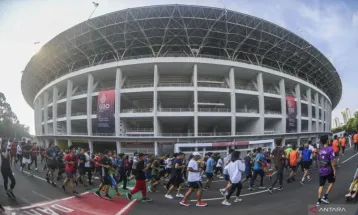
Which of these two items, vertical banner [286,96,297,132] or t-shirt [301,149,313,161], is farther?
vertical banner [286,96,297,132]

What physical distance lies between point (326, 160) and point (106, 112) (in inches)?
887

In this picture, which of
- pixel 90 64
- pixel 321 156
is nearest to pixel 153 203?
pixel 321 156

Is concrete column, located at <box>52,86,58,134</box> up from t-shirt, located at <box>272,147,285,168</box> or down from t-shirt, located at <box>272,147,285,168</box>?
up

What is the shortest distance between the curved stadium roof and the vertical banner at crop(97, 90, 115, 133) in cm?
512

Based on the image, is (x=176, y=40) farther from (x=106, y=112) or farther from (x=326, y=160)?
(x=326, y=160)

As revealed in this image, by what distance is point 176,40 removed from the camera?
24297 mm

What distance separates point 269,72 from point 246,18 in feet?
28.6

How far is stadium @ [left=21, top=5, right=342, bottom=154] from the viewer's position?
2272 centimetres

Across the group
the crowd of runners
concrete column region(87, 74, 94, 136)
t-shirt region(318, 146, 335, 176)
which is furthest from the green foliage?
concrete column region(87, 74, 94, 136)

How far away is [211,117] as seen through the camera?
2428 centimetres

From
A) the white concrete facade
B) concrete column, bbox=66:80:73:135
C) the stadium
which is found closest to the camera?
the stadium

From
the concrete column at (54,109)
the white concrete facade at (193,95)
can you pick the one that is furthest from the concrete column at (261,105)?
the concrete column at (54,109)

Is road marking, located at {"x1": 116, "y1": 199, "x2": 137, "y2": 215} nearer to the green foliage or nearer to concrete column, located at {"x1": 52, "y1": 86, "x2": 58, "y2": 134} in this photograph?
the green foliage

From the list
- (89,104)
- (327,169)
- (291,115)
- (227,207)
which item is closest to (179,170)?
(227,207)
